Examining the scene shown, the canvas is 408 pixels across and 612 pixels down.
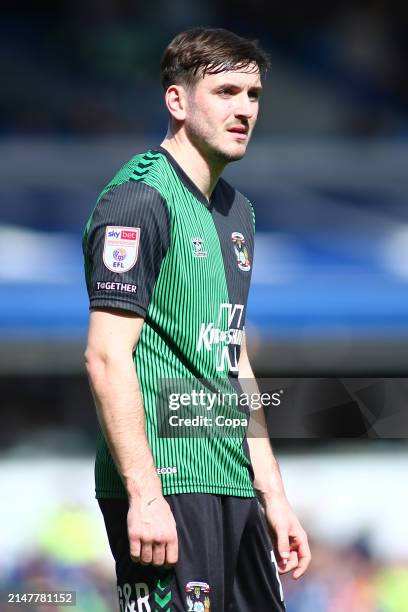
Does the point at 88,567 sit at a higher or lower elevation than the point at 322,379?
lower

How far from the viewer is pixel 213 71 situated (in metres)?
2.51

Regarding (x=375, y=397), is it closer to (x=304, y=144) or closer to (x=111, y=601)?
(x=111, y=601)

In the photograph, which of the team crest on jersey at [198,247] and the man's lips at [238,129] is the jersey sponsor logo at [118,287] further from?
the man's lips at [238,129]

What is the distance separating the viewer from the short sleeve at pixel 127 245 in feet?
7.41

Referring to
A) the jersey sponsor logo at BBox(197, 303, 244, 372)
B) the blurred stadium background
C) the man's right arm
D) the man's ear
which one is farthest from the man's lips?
the blurred stadium background

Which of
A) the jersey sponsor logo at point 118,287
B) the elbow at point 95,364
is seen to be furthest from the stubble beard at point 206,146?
the elbow at point 95,364

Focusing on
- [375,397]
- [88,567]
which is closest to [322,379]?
[375,397]

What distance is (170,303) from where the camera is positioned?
2346mm

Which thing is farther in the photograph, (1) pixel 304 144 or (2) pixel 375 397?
(1) pixel 304 144

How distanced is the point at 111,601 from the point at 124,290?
289 cm

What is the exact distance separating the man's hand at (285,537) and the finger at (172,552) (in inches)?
17.5

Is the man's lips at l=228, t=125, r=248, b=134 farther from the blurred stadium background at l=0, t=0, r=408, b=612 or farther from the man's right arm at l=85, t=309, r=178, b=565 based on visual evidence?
the blurred stadium background at l=0, t=0, r=408, b=612

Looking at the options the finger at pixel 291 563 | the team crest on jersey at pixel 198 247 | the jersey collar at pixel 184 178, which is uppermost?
the jersey collar at pixel 184 178

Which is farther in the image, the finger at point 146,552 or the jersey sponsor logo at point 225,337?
the jersey sponsor logo at point 225,337
